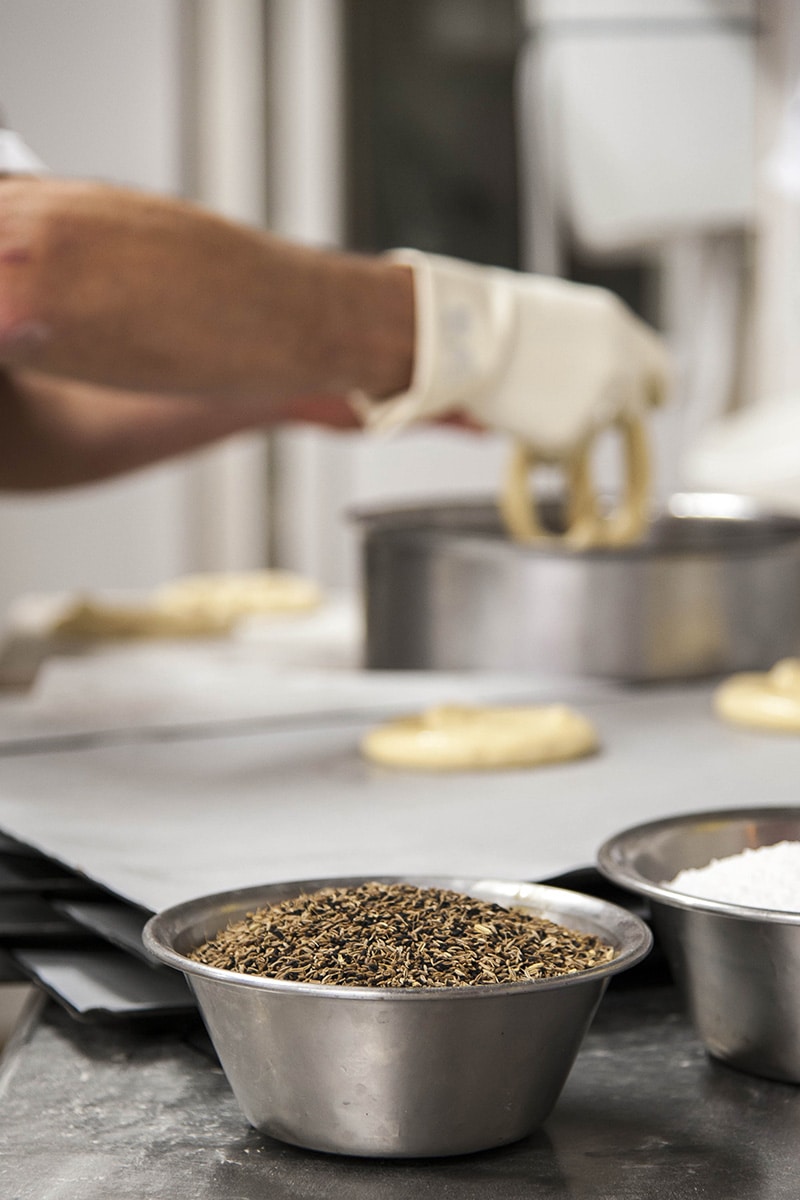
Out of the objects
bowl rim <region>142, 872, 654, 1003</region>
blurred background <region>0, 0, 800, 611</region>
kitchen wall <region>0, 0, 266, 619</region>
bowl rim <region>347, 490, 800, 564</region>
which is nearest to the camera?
bowl rim <region>142, 872, 654, 1003</region>

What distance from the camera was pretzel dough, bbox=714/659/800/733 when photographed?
1583 mm

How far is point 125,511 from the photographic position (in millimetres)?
4441

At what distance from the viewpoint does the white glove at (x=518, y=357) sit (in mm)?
1503

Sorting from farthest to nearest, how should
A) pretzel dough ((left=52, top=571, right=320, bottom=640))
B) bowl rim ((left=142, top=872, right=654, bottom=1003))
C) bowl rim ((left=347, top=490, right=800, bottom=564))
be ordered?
pretzel dough ((left=52, top=571, right=320, bottom=640)) → bowl rim ((left=347, top=490, right=800, bottom=564)) → bowl rim ((left=142, top=872, right=654, bottom=1003))

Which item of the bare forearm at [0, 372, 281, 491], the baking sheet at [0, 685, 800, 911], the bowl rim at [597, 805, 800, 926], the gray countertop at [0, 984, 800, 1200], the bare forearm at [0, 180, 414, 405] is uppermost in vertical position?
the bare forearm at [0, 180, 414, 405]

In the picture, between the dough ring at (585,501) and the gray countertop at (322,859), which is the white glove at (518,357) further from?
the gray countertop at (322,859)

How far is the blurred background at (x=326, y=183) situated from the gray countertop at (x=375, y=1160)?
256 centimetres

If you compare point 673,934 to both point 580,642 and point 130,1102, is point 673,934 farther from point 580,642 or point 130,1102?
point 580,642

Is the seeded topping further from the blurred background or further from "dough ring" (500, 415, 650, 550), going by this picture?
the blurred background

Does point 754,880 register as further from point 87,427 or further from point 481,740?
point 87,427

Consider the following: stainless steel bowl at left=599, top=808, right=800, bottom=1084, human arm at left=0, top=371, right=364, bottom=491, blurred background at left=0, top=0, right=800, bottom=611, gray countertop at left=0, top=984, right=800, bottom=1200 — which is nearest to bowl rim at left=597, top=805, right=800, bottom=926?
stainless steel bowl at left=599, top=808, right=800, bottom=1084

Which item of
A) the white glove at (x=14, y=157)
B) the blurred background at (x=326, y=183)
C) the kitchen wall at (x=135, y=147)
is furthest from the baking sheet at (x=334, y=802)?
the kitchen wall at (x=135, y=147)

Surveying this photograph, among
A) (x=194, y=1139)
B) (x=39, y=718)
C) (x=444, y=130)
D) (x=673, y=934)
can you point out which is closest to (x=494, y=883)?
(x=673, y=934)

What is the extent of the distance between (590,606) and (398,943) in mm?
1111
